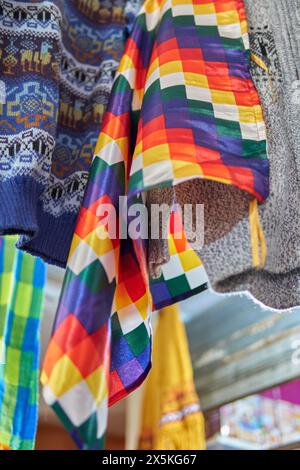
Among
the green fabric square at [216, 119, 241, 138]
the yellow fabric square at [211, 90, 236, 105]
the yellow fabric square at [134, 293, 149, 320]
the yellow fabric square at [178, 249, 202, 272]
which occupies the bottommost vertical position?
the yellow fabric square at [178, 249, 202, 272]

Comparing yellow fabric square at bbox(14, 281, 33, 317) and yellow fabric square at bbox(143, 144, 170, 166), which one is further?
yellow fabric square at bbox(14, 281, 33, 317)

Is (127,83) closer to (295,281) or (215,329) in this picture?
(295,281)

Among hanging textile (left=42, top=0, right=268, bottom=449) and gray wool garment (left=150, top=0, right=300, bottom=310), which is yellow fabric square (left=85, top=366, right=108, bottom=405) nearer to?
hanging textile (left=42, top=0, right=268, bottom=449)

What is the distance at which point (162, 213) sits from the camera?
81cm

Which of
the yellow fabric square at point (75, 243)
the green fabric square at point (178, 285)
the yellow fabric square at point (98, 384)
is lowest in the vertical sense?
the green fabric square at point (178, 285)

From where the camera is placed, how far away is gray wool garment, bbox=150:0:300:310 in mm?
765

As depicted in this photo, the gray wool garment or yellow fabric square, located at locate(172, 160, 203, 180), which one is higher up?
yellow fabric square, located at locate(172, 160, 203, 180)

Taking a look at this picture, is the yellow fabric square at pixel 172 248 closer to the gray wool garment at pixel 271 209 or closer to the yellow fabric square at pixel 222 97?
the gray wool garment at pixel 271 209

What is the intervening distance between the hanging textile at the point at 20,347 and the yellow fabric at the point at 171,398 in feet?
2.42

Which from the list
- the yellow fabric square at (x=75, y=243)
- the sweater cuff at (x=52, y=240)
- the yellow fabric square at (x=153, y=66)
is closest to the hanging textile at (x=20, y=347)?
the sweater cuff at (x=52, y=240)

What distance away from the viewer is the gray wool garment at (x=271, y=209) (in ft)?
2.51

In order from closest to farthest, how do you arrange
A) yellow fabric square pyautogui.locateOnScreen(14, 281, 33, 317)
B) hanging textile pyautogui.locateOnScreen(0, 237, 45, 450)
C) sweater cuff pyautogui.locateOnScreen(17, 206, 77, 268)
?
1. sweater cuff pyautogui.locateOnScreen(17, 206, 77, 268)
2. hanging textile pyautogui.locateOnScreen(0, 237, 45, 450)
3. yellow fabric square pyautogui.locateOnScreen(14, 281, 33, 317)

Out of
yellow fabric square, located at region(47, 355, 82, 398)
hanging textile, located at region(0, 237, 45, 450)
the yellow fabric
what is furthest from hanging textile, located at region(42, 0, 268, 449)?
the yellow fabric

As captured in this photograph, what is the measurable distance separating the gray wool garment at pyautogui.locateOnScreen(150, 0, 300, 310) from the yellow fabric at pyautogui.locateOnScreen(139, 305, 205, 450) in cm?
110
